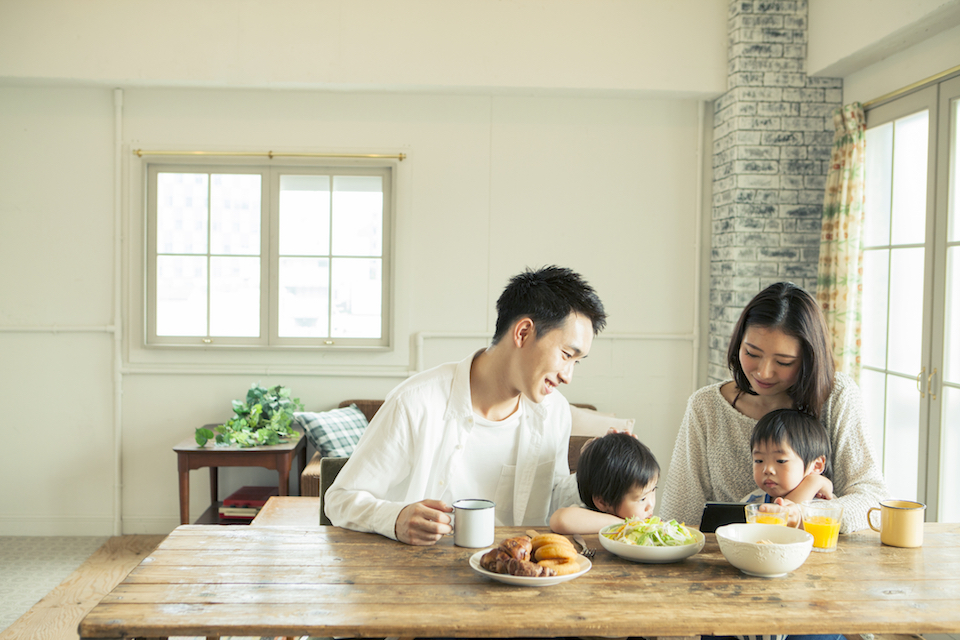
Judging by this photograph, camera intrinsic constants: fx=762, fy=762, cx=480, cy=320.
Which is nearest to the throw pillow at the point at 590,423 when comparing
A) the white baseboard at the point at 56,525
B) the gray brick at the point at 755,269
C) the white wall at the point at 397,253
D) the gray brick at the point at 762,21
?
the white wall at the point at 397,253

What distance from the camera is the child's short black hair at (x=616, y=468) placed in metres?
1.72

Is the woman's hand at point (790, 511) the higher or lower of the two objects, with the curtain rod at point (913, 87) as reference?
lower

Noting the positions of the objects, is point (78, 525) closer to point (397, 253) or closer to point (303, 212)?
point (303, 212)

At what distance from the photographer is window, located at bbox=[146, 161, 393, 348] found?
164 inches

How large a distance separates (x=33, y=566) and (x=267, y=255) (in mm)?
1892

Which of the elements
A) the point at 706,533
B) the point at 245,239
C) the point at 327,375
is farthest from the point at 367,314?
the point at 706,533

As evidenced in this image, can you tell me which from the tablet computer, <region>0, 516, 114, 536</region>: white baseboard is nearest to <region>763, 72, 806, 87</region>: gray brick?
the tablet computer

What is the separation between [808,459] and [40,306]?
3940 mm

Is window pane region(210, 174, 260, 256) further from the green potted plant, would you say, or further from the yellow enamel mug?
the yellow enamel mug

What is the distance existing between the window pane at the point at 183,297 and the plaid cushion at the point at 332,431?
864 millimetres

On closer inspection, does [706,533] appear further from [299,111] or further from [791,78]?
[299,111]

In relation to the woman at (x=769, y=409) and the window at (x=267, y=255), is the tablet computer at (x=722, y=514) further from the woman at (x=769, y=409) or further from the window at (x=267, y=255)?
the window at (x=267, y=255)

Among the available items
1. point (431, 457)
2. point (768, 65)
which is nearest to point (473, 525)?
point (431, 457)

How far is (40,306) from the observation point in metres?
4.12
